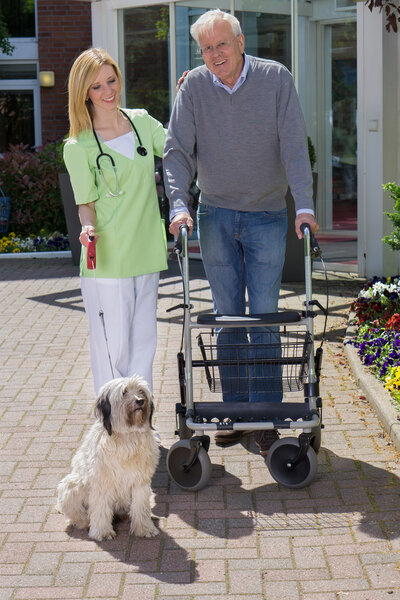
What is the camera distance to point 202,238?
16.5ft

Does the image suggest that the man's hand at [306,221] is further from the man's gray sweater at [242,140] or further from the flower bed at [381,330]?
the flower bed at [381,330]

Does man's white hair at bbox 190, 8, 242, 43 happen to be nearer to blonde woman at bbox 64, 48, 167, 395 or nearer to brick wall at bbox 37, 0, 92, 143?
blonde woman at bbox 64, 48, 167, 395

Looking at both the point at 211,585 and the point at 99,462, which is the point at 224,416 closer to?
the point at 99,462

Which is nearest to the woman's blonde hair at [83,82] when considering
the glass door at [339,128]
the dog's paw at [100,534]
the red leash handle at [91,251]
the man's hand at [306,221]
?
the red leash handle at [91,251]

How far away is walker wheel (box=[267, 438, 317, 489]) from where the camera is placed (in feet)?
14.9

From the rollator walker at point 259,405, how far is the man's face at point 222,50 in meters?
0.80

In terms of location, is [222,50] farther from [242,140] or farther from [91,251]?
[91,251]

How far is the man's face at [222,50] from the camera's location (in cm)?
452

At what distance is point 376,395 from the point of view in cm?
575

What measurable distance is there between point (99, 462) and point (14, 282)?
23.5 feet

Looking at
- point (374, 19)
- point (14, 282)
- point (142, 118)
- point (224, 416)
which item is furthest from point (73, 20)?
point (224, 416)

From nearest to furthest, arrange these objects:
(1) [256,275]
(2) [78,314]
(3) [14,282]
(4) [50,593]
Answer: (4) [50,593] → (1) [256,275] → (2) [78,314] → (3) [14,282]

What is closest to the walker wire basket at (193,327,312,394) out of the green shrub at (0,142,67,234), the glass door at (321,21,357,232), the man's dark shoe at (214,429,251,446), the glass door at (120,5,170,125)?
the man's dark shoe at (214,429,251,446)

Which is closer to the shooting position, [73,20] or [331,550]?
[331,550]
